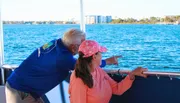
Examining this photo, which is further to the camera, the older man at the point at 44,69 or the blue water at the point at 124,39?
the blue water at the point at 124,39

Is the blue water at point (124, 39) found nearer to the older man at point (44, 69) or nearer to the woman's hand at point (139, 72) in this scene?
the older man at point (44, 69)

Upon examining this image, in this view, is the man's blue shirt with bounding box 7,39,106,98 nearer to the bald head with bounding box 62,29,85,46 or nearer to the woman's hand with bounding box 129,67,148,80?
the bald head with bounding box 62,29,85,46

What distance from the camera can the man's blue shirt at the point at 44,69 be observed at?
2078 millimetres

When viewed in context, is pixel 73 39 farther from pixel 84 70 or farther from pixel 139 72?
pixel 139 72

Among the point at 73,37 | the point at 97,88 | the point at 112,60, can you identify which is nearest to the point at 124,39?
the point at 112,60

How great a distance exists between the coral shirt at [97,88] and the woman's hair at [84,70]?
3cm

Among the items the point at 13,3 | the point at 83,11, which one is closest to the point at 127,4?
the point at 13,3

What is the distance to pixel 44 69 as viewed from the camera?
216cm

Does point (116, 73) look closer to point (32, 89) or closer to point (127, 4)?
point (32, 89)

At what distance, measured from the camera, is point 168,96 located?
6.54 ft

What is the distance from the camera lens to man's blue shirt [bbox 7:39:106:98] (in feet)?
6.82

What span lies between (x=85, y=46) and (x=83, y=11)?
0.98 m

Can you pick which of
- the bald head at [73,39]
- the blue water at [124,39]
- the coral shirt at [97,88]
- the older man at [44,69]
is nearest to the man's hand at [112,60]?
the older man at [44,69]

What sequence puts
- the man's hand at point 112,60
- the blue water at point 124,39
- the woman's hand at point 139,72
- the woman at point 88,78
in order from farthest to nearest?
1. the blue water at point 124,39
2. the man's hand at point 112,60
3. the woman's hand at point 139,72
4. the woman at point 88,78
